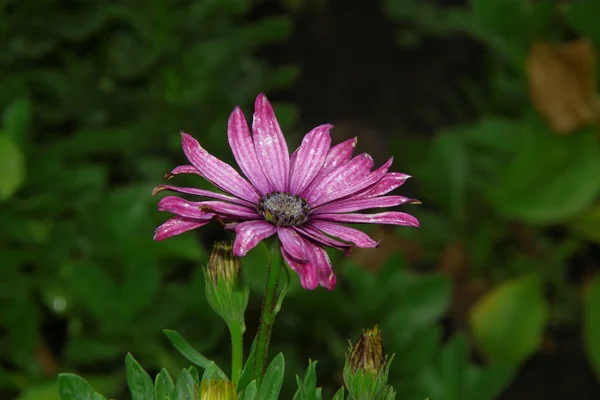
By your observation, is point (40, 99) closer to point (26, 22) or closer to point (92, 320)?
point (26, 22)

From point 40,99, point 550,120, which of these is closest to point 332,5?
point 550,120

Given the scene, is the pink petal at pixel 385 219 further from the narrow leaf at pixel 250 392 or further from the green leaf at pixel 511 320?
the green leaf at pixel 511 320

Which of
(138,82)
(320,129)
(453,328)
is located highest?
(320,129)

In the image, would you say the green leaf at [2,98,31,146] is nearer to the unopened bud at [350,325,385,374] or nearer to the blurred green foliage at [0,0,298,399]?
the blurred green foliage at [0,0,298,399]

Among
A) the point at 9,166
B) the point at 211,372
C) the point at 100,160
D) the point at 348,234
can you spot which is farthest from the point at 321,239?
the point at 100,160

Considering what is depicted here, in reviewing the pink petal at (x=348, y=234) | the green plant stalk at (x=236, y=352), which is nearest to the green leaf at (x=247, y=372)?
the green plant stalk at (x=236, y=352)

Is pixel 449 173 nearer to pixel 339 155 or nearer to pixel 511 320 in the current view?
pixel 511 320
